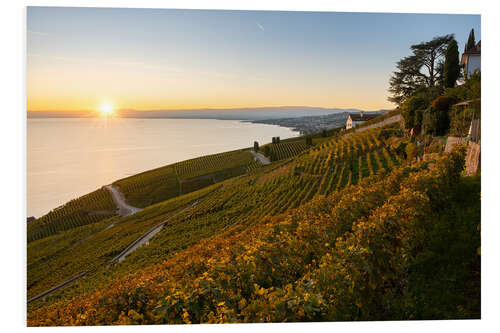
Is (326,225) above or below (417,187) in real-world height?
below

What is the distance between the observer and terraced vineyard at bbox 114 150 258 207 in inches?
1090

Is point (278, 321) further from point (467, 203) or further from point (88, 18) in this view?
point (88, 18)

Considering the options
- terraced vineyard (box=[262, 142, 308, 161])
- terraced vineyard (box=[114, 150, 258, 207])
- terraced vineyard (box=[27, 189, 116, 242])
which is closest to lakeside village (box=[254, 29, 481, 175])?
terraced vineyard (box=[27, 189, 116, 242])

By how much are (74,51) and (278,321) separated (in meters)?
5.01

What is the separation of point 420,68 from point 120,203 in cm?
2645

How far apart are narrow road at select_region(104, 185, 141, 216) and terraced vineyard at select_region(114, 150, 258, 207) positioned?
1.68ft

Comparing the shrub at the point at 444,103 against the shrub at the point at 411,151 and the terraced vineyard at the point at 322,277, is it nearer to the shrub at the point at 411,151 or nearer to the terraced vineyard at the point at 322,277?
the shrub at the point at 411,151

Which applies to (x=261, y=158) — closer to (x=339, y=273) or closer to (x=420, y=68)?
(x=420, y=68)

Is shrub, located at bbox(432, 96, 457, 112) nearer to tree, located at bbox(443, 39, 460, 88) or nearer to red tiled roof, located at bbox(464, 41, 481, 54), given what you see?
tree, located at bbox(443, 39, 460, 88)

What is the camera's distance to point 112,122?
5871 millimetres

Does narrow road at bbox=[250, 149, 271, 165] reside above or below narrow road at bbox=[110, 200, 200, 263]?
above

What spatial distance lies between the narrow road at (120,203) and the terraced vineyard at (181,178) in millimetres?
512

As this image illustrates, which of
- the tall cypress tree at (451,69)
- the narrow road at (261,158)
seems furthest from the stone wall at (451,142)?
the narrow road at (261,158)
